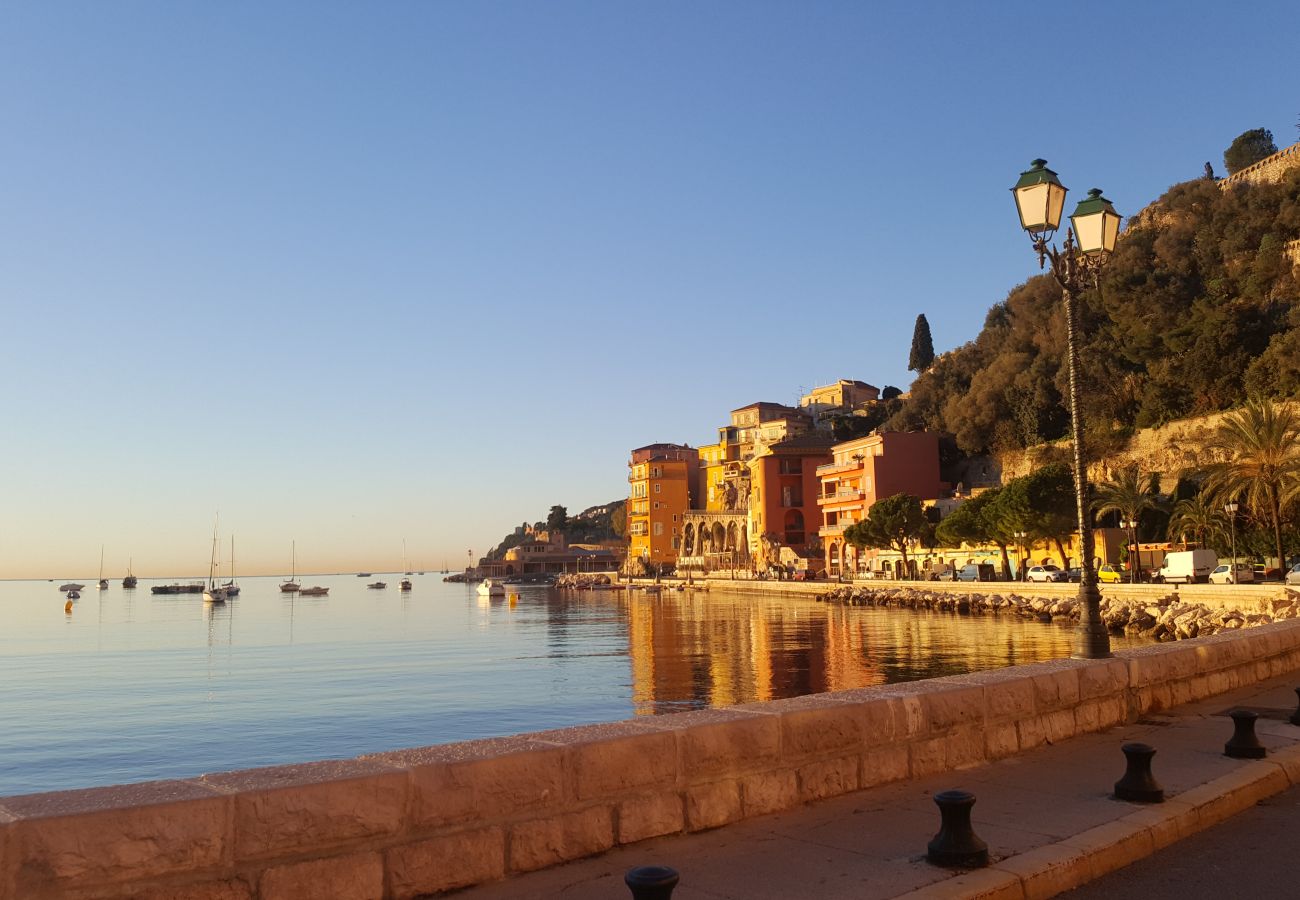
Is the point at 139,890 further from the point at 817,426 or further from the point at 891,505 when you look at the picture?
the point at 817,426

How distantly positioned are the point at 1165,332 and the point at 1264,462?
27.5 m

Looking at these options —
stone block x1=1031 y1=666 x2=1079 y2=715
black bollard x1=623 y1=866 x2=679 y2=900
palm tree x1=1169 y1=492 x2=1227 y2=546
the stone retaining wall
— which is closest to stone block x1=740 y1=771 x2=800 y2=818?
the stone retaining wall

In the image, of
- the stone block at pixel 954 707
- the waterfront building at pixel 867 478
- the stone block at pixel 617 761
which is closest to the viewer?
the stone block at pixel 617 761

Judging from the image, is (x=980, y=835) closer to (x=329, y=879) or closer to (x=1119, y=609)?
(x=329, y=879)

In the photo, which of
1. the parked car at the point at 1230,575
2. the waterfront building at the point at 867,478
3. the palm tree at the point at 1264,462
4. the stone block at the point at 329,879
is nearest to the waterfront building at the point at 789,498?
the waterfront building at the point at 867,478

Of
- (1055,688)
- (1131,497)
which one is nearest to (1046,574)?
(1131,497)

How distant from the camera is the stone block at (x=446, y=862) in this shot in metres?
4.22

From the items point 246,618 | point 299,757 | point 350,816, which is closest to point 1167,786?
point 350,816

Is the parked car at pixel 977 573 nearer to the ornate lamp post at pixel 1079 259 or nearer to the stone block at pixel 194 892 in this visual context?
the ornate lamp post at pixel 1079 259

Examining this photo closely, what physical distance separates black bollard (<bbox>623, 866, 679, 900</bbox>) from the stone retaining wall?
3.85ft

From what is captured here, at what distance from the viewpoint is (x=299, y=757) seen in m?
22.0

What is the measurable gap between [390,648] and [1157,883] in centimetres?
5025

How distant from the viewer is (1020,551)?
210 ft

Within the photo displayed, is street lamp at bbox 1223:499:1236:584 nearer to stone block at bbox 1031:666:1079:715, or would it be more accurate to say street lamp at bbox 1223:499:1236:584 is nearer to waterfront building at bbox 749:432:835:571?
stone block at bbox 1031:666:1079:715
